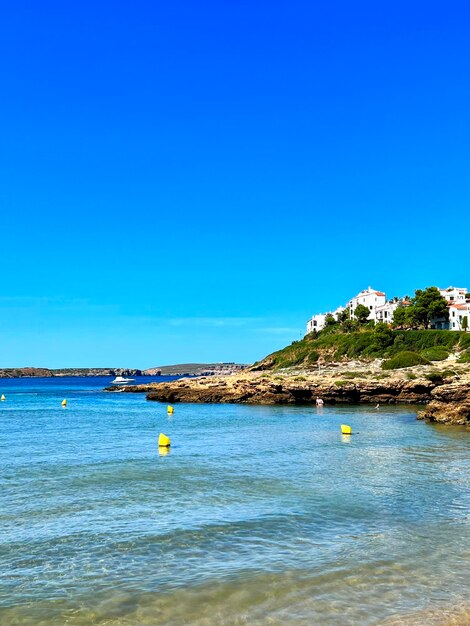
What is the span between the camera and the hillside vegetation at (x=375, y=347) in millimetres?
94688

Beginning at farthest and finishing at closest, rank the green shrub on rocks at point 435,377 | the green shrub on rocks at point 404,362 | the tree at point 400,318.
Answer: the tree at point 400,318, the green shrub on rocks at point 404,362, the green shrub on rocks at point 435,377

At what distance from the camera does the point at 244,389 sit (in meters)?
68.6

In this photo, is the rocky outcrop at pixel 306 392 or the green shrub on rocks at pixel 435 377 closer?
the green shrub on rocks at pixel 435 377

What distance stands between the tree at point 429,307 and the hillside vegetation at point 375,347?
10086 mm

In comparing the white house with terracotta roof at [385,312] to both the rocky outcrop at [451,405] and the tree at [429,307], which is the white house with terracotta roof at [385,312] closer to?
the tree at [429,307]

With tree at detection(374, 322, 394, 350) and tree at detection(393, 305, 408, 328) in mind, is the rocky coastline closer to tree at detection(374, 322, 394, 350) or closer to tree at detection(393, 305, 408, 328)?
tree at detection(374, 322, 394, 350)

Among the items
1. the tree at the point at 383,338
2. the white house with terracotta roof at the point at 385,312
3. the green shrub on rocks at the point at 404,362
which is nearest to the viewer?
the green shrub on rocks at the point at 404,362

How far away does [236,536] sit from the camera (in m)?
13.8

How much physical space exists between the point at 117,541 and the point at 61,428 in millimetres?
31012

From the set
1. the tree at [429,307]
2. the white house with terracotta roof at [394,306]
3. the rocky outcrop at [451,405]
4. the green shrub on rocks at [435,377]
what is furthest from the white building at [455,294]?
the rocky outcrop at [451,405]

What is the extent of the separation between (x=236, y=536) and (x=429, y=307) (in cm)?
10926

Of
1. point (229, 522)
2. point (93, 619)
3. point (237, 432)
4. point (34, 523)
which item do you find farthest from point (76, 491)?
point (237, 432)

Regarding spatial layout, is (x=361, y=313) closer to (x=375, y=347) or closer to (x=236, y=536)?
(x=375, y=347)

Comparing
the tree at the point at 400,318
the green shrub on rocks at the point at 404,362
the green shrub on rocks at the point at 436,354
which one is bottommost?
the green shrub on rocks at the point at 404,362
